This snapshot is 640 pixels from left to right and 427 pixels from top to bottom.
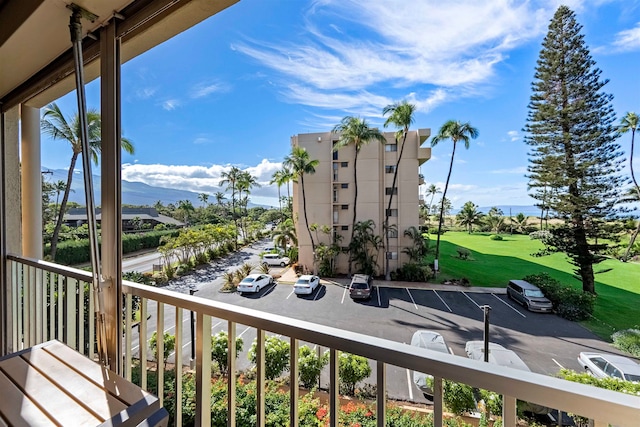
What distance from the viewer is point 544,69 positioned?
3488 millimetres

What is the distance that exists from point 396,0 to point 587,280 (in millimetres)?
3151

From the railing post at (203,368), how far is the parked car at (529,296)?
252cm

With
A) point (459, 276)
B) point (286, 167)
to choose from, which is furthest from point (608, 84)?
point (286, 167)

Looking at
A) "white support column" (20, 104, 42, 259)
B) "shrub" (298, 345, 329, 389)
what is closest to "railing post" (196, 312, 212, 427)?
"shrub" (298, 345, 329, 389)

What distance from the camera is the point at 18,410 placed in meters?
0.67

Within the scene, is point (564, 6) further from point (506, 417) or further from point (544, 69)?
point (506, 417)

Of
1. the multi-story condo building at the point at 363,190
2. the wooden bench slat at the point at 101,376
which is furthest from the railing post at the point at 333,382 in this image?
the multi-story condo building at the point at 363,190

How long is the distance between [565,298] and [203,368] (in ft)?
9.70

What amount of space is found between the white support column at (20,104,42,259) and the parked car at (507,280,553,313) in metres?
3.88

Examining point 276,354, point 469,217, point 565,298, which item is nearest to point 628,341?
point 565,298

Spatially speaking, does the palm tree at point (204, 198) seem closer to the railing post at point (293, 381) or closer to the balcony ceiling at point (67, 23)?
the balcony ceiling at point (67, 23)

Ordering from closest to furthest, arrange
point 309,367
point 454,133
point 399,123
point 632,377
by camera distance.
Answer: point 309,367
point 632,377
point 454,133
point 399,123

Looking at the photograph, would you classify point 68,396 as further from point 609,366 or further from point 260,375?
point 609,366

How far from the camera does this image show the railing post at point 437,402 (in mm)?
512
